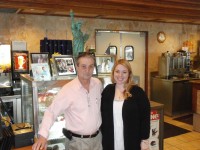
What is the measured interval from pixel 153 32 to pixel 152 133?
14.2ft

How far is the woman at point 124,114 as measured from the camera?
2.14 meters

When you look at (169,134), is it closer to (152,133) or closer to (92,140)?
(152,133)

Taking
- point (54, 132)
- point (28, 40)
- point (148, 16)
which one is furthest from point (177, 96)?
point (54, 132)

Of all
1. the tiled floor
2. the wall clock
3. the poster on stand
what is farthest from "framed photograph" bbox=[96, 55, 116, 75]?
the wall clock

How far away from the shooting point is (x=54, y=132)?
2678 mm

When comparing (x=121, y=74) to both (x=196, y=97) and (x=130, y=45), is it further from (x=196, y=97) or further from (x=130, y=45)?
(x=130, y=45)

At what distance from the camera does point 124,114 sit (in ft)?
6.98

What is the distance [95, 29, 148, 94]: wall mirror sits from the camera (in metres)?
6.16

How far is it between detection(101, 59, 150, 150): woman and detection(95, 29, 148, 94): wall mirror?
13.0 ft

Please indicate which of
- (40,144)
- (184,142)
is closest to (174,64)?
(184,142)

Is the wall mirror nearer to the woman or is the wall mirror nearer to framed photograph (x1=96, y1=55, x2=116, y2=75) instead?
framed photograph (x1=96, y1=55, x2=116, y2=75)

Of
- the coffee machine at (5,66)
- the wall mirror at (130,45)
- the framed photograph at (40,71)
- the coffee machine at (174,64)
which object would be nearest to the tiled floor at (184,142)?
the coffee machine at (174,64)

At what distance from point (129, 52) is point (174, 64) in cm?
128

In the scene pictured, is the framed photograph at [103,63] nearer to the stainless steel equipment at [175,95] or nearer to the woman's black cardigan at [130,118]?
the woman's black cardigan at [130,118]
